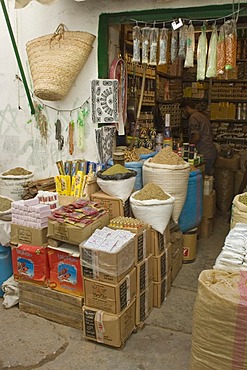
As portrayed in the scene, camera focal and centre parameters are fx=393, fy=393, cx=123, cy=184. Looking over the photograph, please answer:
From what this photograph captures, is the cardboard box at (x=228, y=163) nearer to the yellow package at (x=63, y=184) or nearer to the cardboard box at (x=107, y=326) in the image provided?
the yellow package at (x=63, y=184)

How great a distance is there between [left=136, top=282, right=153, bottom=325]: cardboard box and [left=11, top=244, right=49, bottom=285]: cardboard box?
2.54 feet

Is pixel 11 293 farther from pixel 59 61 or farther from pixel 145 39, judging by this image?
pixel 145 39

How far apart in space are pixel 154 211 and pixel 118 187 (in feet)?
1.24

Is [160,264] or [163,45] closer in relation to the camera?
[160,264]

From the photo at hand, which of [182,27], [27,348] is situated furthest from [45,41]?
[27,348]

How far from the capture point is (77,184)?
367 cm

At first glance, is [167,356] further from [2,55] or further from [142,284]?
[2,55]

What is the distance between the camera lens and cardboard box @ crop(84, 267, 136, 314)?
277cm

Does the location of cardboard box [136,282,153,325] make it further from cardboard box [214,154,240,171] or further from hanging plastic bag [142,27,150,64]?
cardboard box [214,154,240,171]

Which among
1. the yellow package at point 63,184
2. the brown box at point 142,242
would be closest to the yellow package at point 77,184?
the yellow package at point 63,184

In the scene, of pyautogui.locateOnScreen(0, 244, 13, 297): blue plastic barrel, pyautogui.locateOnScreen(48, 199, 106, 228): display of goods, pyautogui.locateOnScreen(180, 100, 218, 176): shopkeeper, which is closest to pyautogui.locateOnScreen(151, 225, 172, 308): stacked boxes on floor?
pyautogui.locateOnScreen(48, 199, 106, 228): display of goods

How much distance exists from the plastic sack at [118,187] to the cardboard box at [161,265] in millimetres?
587

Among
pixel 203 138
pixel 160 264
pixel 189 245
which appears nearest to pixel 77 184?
pixel 160 264

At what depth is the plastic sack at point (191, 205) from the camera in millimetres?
4129
